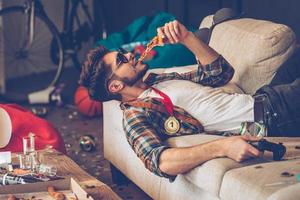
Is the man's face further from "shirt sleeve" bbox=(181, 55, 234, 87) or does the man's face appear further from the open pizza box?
the open pizza box

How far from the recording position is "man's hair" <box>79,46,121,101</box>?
10.9 ft

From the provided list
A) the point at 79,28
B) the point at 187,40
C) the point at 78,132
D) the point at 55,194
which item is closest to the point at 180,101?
the point at 187,40

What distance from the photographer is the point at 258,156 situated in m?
2.79

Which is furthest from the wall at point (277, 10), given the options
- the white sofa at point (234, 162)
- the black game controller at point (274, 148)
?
the black game controller at point (274, 148)

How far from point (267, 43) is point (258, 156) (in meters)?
0.85

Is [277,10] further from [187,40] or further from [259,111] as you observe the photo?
[259,111]

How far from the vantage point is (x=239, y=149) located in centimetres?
278

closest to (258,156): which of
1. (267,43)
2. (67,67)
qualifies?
(267,43)

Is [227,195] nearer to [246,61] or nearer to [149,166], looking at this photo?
[149,166]

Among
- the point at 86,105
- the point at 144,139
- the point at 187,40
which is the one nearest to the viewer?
the point at 144,139

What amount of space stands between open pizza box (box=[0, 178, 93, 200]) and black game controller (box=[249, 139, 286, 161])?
68 cm

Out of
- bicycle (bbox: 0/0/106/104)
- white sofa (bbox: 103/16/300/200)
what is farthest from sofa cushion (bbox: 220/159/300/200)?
bicycle (bbox: 0/0/106/104)

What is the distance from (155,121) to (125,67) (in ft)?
1.04

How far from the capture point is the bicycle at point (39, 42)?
5660 mm
